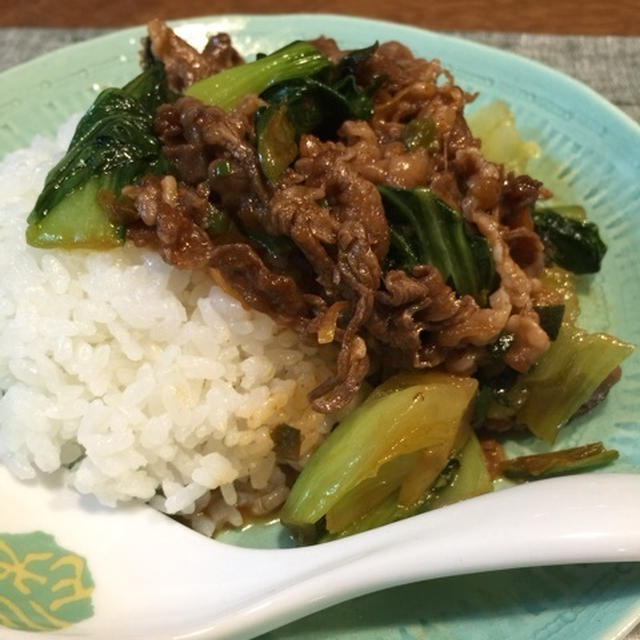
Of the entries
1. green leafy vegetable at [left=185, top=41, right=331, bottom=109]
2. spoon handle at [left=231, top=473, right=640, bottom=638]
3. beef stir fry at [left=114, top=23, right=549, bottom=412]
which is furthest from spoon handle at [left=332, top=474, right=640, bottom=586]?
green leafy vegetable at [left=185, top=41, right=331, bottom=109]

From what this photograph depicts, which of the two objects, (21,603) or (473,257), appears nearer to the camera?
(21,603)

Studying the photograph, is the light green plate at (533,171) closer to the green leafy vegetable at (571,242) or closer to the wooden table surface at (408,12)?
the green leafy vegetable at (571,242)

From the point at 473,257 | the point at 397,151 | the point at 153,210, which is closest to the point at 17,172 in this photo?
the point at 153,210

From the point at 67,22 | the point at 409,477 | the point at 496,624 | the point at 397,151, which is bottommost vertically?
the point at 496,624

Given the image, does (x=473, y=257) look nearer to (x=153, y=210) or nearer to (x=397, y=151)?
(x=397, y=151)

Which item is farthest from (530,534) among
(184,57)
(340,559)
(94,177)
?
(184,57)

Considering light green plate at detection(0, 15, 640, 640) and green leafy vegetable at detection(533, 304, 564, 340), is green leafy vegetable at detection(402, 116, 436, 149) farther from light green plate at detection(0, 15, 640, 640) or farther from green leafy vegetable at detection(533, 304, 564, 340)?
light green plate at detection(0, 15, 640, 640)

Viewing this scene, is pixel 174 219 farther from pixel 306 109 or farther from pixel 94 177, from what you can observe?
pixel 306 109
